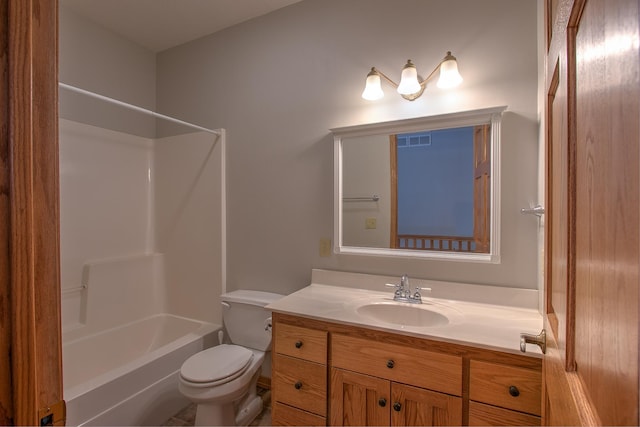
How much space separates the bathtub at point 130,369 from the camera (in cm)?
154

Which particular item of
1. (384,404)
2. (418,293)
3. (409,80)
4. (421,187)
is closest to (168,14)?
(409,80)

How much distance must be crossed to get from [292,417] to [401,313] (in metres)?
0.73

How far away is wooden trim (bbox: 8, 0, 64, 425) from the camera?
47 centimetres

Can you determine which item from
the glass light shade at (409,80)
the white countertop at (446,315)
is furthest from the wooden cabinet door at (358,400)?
the glass light shade at (409,80)

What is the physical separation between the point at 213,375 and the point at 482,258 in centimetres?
151

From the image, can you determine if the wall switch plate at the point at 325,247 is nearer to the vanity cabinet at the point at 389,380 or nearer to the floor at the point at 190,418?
the vanity cabinet at the point at 389,380

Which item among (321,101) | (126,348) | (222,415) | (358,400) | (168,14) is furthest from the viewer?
(126,348)

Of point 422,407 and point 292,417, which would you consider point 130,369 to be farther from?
point 422,407

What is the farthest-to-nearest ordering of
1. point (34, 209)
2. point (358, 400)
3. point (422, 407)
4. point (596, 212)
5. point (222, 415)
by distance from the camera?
point (222, 415), point (358, 400), point (422, 407), point (34, 209), point (596, 212)

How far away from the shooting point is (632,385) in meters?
0.29

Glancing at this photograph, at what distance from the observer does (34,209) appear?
495 millimetres

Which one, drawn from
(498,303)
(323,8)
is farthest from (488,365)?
(323,8)

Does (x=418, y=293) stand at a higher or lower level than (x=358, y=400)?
higher

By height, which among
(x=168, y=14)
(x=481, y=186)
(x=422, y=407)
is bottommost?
(x=422, y=407)
